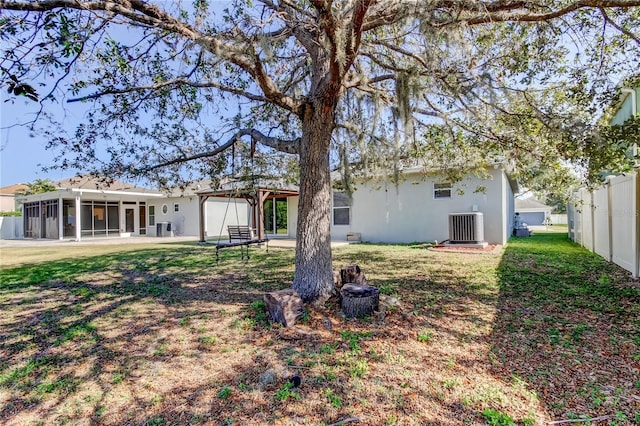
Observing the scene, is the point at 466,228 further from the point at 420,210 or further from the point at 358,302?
the point at 358,302

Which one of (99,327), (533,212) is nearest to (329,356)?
(99,327)

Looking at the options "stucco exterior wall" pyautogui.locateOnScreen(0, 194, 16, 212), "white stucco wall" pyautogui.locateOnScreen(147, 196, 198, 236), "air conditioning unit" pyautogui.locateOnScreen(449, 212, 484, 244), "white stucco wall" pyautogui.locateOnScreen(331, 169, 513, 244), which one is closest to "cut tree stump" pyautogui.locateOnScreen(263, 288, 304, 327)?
"white stucco wall" pyautogui.locateOnScreen(331, 169, 513, 244)

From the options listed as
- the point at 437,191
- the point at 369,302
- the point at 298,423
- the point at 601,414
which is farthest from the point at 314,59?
the point at 437,191

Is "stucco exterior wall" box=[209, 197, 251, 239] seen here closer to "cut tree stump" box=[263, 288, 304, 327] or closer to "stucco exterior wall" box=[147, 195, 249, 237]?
"stucco exterior wall" box=[147, 195, 249, 237]

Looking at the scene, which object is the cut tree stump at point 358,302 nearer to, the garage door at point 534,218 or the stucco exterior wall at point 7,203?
the stucco exterior wall at point 7,203

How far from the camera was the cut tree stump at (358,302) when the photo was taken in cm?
400

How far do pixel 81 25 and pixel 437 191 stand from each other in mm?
10625

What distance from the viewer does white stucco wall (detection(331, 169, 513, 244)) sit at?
1089cm

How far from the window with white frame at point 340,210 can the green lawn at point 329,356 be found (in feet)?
25.9

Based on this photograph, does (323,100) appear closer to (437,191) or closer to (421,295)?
(421,295)

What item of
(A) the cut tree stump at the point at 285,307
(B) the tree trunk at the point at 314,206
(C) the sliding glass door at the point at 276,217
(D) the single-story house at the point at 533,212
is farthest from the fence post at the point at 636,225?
(D) the single-story house at the point at 533,212

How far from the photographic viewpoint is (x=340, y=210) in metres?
13.9

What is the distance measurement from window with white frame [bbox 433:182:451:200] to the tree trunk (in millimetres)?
8098

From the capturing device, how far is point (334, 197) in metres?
13.7
